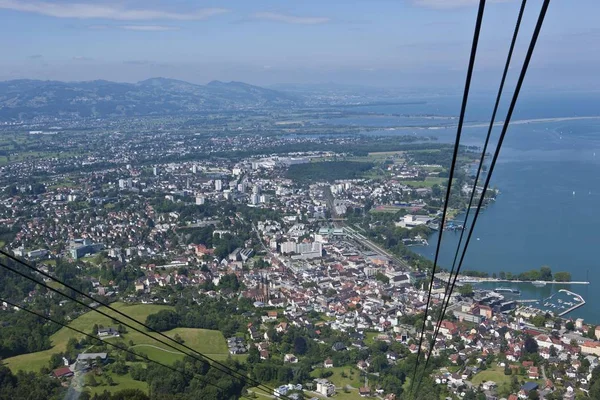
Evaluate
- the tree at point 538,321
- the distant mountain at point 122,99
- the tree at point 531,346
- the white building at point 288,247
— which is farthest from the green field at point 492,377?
the distant mountain at point 122,99

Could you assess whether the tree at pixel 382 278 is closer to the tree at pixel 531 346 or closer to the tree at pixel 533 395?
the tree at pixel 531 346

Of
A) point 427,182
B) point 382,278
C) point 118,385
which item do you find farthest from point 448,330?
point 427,182

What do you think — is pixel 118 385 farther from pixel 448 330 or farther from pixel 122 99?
pixel 122 99

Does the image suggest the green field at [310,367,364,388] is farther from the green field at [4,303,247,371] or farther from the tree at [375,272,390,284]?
the tree at [375,272,390,284]

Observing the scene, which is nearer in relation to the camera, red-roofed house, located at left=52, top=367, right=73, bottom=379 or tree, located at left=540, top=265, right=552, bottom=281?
red-roofed house, located at left=52, top=367, right=73, bottom=379

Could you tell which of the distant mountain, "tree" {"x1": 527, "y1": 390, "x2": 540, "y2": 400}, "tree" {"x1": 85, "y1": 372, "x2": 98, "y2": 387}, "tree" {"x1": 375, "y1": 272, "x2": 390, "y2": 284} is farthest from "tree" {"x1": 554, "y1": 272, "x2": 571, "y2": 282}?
the distant mountain

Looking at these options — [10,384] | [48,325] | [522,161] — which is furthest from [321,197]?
[10,384]

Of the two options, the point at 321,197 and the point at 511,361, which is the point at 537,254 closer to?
the point at 511,361
